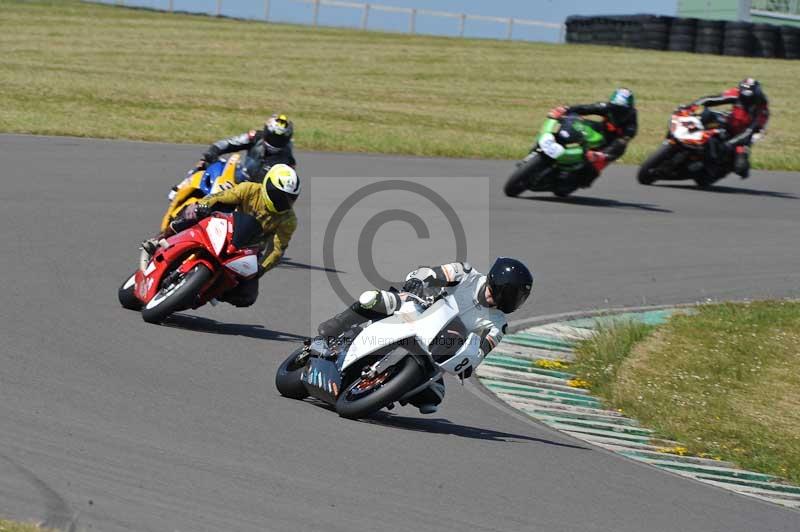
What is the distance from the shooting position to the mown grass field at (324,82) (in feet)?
79.2

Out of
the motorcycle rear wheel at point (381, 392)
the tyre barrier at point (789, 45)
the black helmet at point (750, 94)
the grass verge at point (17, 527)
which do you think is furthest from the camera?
the tyre barrier at point (789, 45)

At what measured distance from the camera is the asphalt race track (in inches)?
229

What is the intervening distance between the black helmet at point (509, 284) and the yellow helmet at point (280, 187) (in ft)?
9.28

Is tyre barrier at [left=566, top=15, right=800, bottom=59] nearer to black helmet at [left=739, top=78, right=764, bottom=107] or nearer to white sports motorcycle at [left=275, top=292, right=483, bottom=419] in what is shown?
black helmet at [left=739, top=78, right=764, bottom=107]

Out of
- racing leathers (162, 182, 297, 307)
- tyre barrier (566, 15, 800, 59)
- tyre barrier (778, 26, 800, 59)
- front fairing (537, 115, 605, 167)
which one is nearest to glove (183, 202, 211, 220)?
racing leathers (162, 182, 297, 307)

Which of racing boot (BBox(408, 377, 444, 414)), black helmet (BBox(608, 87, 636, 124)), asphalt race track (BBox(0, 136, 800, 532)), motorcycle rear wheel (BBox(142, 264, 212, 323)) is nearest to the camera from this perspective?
asphalt race track (BBox(0, 136, 800, 532))

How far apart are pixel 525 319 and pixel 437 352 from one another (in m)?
5.00

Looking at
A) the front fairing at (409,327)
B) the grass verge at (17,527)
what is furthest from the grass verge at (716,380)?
the grass verge at (17,527)

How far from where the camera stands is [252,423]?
7.41m

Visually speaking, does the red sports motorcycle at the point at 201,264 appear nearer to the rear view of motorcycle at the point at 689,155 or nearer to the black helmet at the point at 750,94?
the rear view of motorcycle at the point at 689,155

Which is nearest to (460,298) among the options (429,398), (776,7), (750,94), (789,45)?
(429,398)

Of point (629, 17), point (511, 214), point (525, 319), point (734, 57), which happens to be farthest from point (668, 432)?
point (629, 17)

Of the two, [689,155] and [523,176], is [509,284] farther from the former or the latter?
[689,155]

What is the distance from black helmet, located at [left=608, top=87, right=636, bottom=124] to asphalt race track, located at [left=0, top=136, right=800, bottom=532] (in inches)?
153
